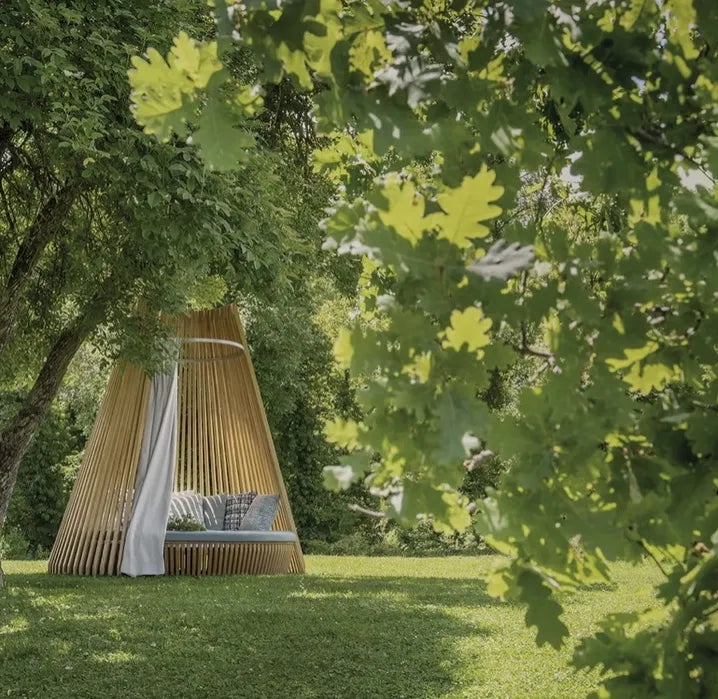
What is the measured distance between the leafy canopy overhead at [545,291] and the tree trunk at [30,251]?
6496 mm

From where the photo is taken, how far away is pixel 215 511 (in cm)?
1180

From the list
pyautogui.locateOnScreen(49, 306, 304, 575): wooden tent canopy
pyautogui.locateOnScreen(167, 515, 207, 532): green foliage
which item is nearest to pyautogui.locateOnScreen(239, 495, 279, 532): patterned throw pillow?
pyautogui.locateOnScreen(49, 306, 304, 575): wooden tent canopy

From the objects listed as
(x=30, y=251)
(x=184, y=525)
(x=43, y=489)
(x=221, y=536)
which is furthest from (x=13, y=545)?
(x=30, y=251)

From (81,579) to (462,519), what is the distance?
342 inches

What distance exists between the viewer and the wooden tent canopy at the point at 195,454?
1009 cm

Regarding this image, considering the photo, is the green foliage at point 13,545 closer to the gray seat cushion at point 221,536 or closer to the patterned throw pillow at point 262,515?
the patterned throw pillow at point 262,515

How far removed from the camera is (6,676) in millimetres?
5074

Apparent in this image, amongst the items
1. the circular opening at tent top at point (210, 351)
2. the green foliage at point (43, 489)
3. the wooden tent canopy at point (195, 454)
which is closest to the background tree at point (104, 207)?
the wooden tent canopy at point (195, 454)

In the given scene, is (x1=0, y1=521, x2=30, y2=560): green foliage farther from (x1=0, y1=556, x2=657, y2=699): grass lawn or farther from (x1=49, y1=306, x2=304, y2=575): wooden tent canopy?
(x1=0, y1=556, x2=657, y2=699): grass lawn

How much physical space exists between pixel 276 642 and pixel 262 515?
4.87m

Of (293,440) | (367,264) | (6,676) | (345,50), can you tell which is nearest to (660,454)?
(345,50)

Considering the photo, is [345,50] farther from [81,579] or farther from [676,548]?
[81,579]

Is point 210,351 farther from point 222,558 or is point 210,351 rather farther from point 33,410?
point 33,410

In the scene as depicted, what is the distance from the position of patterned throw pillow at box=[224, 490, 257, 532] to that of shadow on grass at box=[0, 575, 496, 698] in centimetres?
303
